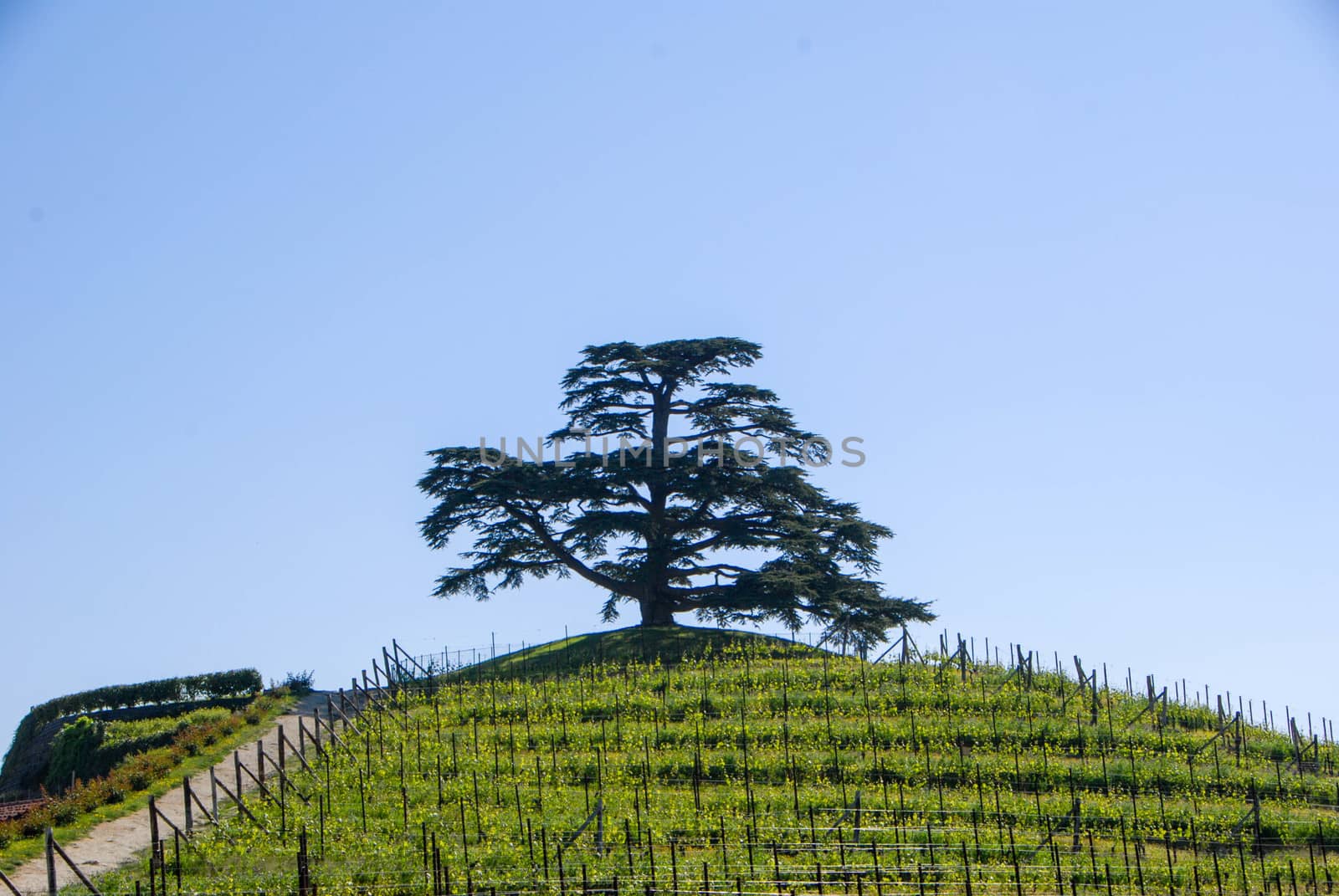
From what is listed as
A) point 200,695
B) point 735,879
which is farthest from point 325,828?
point 200,695

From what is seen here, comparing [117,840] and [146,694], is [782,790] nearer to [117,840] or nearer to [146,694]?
[117,840]

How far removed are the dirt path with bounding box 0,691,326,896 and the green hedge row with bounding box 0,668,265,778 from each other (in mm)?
8751

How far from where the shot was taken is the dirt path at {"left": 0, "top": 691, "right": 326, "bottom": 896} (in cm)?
2261

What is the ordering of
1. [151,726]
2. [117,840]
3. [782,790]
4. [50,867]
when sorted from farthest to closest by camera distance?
[151,726] → [782,790] → [117,840] → [50,867]

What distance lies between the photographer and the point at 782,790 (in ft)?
88.8

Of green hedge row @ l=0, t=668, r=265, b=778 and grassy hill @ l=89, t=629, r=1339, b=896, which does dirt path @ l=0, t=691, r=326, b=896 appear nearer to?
grassy hill @ l=89, t=629, r=1339, b=896

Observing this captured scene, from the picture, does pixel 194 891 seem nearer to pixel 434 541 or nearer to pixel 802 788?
pixel 802 788

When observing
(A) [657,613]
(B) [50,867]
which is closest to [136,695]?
(A) [657,613]

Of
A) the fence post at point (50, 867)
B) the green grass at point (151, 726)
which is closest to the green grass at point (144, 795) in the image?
the green grass at point (151, 726)

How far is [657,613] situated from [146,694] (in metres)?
13.7

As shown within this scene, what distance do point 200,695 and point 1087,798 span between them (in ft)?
77.7

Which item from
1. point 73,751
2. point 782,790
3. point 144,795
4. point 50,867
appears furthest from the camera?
point 73,751

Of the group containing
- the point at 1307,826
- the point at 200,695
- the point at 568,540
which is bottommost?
the point at 1307,826

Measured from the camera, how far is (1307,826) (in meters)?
26.0
